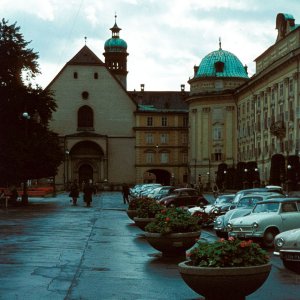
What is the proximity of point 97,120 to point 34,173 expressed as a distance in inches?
2585

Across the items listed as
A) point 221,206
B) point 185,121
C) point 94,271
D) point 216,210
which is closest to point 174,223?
point 94,271

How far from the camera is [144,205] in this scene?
88.7 ft

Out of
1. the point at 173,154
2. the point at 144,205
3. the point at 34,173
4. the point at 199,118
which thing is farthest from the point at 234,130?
the point at 144,205

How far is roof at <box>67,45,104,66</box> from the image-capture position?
12519 cm

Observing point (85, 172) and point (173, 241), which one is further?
point (85, 172)

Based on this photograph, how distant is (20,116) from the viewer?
199 ft

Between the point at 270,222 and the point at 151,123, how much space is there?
361ft

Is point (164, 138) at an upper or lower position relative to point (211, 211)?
upper

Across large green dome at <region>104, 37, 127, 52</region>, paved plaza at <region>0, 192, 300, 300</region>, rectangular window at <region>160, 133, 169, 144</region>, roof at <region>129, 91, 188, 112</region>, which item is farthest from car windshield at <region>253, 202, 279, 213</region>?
large green dome at <region>104, 37, 127, 52</region>

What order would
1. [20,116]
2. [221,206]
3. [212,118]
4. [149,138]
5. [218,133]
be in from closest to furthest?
[221,206] → [20,116] → [218,133] → [212,118] → [149,138]

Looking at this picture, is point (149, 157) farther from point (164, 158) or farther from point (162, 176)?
point (162, 176)

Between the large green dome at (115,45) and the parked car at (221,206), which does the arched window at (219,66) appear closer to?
the large green dome at (115,45)

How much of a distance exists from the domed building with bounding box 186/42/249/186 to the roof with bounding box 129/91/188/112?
20.0m

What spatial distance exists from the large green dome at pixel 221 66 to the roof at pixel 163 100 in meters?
18.2
